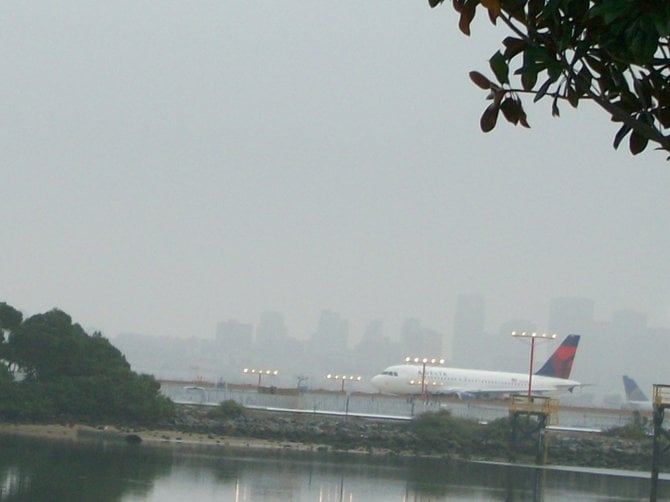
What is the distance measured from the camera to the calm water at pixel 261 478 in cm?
2904

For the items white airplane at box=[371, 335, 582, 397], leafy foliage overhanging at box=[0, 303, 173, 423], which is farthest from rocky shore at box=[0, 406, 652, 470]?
white airplane at box=[371, 335, 582, 397]

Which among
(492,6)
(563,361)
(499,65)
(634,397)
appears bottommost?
(499,65)

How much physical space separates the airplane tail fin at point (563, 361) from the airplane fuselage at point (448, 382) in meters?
6.25

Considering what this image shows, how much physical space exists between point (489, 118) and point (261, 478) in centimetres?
2980

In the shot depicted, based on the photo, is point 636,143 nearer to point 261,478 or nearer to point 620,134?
point 620,134

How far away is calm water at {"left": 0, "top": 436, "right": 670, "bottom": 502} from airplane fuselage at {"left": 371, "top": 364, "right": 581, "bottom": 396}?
29853 mm

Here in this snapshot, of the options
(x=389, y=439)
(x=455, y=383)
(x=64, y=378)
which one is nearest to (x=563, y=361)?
(x=455, y=383)

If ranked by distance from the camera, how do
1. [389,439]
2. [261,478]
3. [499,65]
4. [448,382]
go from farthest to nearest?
[448,382] → [389,439] → [261,478] → [499,65]

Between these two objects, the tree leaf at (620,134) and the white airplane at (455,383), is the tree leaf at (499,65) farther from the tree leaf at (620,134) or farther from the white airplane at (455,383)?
the white airplane at (455,383)

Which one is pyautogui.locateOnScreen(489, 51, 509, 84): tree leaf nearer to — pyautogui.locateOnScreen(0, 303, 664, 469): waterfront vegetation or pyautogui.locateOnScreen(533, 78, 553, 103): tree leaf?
pyautogui.locateOnScreen(533, 78, 553, 103): tree leaf

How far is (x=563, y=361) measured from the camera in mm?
90750

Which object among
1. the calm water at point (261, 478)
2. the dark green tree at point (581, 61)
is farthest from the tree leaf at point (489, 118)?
the calm water at point (261, 478)

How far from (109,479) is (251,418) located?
979 inches

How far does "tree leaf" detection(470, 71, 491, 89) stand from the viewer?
20.0 ft
